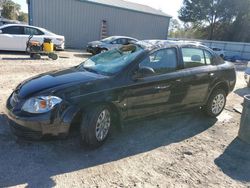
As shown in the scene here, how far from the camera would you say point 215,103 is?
591cm

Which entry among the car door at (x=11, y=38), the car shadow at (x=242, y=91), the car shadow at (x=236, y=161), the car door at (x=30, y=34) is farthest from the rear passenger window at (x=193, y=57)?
the car door at (x=11, y=38)

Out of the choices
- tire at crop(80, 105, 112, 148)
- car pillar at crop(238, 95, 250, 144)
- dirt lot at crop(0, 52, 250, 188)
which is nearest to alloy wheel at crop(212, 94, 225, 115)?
dirt lot at crop(0, 52, 250, 188)

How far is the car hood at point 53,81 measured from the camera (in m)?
3.89

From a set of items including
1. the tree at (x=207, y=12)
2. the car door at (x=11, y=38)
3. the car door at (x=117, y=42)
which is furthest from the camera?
the tree at (x=207, y=12)

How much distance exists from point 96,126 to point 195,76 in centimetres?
235

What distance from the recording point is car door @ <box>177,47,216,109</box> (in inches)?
202

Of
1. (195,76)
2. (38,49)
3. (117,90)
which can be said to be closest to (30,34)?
(38,49)

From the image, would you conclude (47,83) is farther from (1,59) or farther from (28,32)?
(28,32)

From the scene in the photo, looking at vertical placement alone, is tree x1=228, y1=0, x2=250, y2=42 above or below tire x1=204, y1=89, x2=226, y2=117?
above

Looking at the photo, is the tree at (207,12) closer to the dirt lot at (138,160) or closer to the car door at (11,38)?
the car door at (11,38)

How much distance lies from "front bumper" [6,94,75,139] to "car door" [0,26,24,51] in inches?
414

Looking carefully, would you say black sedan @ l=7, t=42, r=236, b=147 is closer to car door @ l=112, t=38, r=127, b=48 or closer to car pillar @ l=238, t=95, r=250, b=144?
car pillar @ l=238, t=95, r=250, b=144

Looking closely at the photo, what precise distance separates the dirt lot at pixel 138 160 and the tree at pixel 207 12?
109ft

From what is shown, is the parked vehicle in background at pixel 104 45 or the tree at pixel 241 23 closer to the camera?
the parked vehicle in background at pixel 104 45
